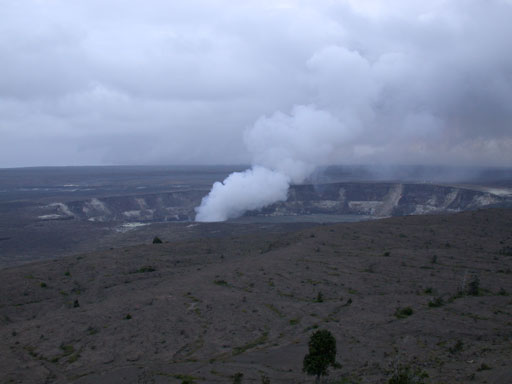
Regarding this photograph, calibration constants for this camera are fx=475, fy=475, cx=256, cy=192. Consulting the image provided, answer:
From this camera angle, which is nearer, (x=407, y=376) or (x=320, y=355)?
(x=407, y=376)

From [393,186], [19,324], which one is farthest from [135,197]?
[19,324]

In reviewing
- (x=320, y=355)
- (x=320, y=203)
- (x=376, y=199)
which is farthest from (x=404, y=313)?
(x=376, y=199)

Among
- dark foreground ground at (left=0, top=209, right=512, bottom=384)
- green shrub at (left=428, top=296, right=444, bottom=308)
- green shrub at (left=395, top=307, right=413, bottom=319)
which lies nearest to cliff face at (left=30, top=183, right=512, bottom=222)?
dark foreground ground at (left=0, top=209, right=512, bottom=384)

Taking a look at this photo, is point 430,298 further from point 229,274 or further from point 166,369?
point 166,369

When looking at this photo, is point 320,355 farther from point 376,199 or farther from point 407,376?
point 376,199

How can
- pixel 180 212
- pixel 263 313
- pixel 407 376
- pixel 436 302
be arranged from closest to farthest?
pixel 407 376 → pixel 263 313 → pixel 436 302 → pixel 180 212

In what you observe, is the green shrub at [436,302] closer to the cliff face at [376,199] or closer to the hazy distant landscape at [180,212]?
the hazy distant landscape at [180,212]

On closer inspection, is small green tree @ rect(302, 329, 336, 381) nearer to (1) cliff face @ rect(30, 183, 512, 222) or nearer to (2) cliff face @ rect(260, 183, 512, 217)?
(1) cliff face @ rect(30, 183, 512, 222)
